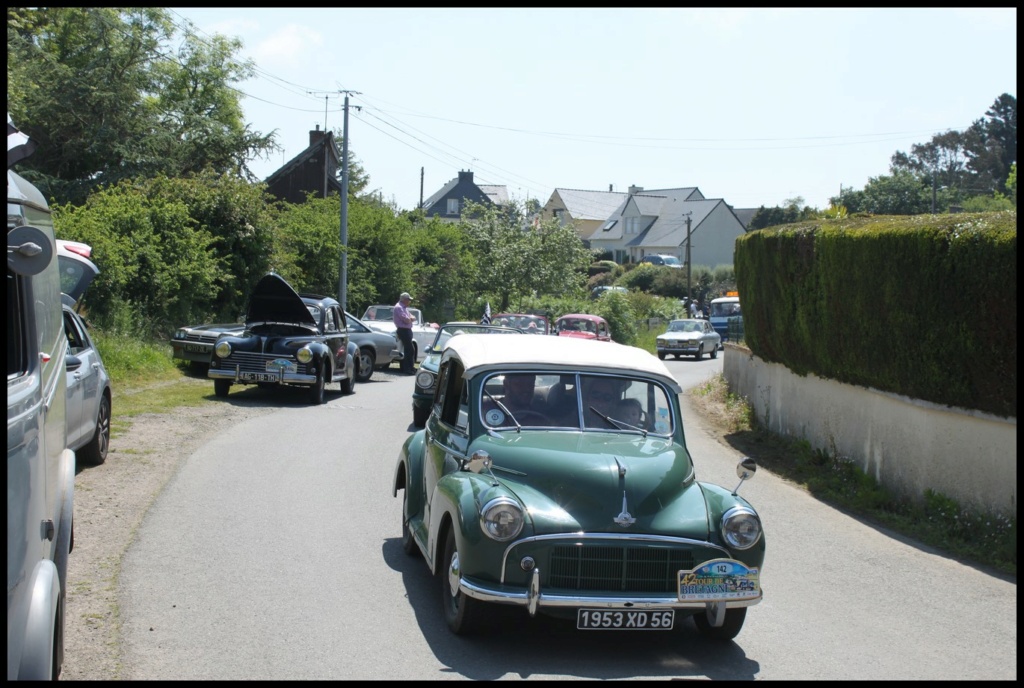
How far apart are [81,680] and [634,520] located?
313 centimetres

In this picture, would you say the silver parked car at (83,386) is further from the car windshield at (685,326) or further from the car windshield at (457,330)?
the car windshield at (685,326)

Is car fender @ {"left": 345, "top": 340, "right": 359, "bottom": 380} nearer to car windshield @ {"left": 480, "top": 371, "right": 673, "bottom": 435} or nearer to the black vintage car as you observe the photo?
the black vintage car

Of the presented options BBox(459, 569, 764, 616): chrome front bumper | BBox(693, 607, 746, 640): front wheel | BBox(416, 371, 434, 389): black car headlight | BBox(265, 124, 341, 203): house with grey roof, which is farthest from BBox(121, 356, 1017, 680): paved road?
BBox(265, 124, 341, 203): house with grey roof

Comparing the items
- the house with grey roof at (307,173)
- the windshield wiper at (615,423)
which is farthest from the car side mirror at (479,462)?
the house with grey roof at (307,173)

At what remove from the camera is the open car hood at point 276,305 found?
18.3 meters

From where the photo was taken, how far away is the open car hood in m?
18.3

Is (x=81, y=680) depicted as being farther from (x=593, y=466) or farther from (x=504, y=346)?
(x=504, y=346)

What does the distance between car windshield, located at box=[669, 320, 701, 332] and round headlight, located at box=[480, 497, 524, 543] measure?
34853mm

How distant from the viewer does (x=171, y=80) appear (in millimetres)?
46719

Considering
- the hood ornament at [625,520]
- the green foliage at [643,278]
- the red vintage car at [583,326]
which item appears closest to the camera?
the hood ornament at [625,520]

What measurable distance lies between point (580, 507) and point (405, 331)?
759 inches

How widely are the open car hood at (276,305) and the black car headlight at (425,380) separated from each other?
13.9 feet

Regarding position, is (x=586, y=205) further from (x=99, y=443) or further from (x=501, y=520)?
(x=501, y=520)

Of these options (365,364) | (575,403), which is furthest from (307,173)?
(575,403)
